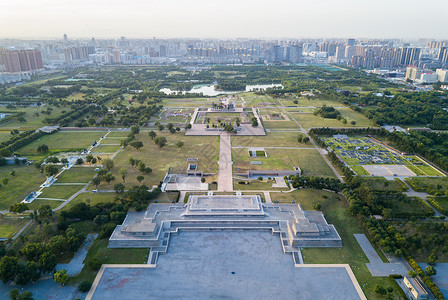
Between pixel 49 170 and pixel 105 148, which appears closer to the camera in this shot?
pixel 49 170

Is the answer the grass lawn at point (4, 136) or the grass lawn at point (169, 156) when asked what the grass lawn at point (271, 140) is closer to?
the grass lawn at point (169, 156)

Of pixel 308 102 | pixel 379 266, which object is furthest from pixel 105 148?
pixel 308 102

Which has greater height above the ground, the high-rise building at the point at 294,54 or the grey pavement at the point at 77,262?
the high-rise building at the point at 294,54

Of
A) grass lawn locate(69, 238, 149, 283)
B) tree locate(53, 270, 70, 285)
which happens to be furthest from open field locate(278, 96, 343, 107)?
tree locate(53, 270, 70, 285)

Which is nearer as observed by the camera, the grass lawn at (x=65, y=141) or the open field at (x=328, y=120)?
the grass lawn at (x=65, y=141)

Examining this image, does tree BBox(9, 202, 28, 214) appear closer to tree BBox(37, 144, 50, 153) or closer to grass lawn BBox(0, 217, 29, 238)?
grass lawn BBox(0, 217, 29, 238)

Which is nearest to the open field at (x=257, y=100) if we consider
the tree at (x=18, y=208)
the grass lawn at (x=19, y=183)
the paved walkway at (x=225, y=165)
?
the paved walkway at (x=225, y=165)

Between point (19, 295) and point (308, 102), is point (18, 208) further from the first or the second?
point (308, 102)
